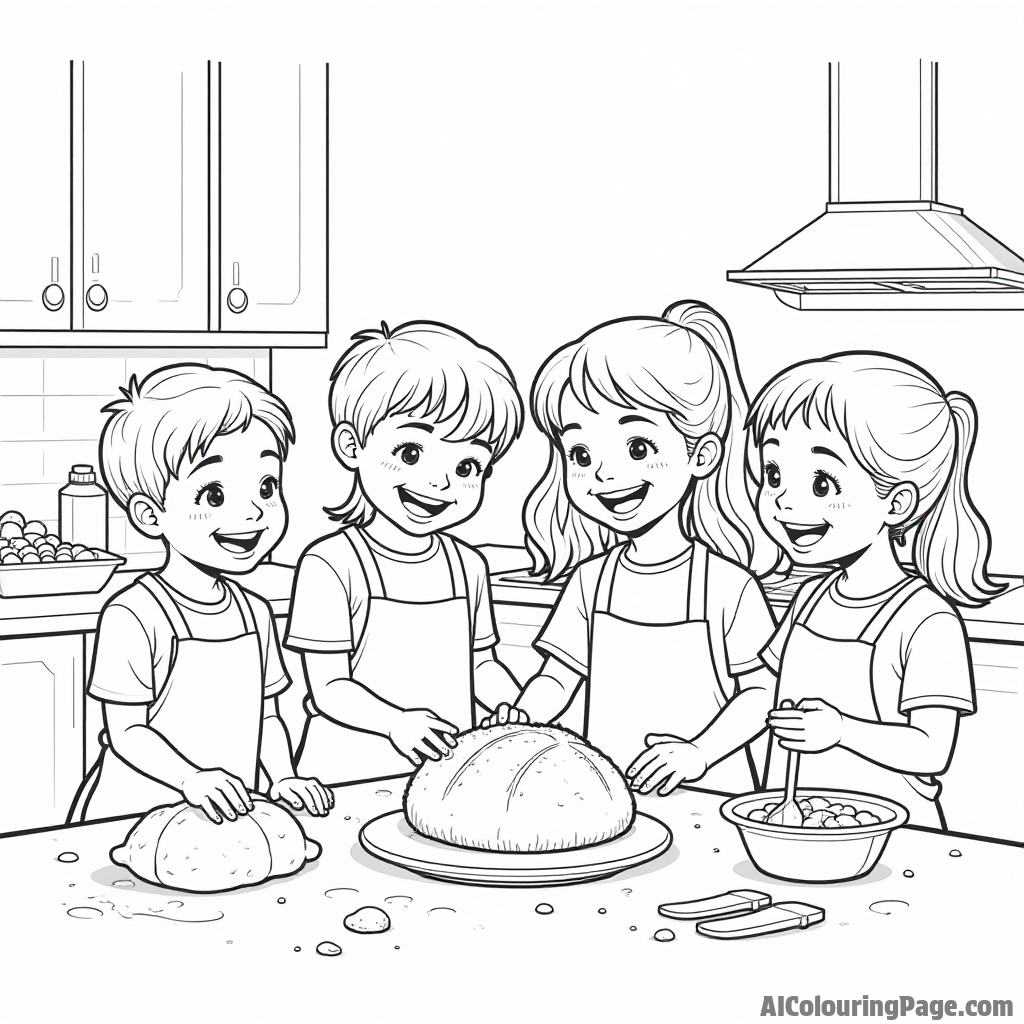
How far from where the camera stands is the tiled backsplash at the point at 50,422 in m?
4.28

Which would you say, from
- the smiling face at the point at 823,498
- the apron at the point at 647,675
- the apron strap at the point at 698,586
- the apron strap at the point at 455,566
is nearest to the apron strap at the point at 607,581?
the apron at the point at 647,675

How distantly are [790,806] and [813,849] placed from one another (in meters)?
0.09

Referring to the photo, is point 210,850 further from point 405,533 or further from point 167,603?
point 405,533

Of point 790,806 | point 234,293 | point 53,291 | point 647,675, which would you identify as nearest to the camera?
point 790,806

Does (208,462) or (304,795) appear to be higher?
(208,462)

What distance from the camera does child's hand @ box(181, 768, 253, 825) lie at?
2.14 metres

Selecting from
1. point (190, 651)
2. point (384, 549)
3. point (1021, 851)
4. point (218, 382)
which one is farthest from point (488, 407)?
point (1021, 851)

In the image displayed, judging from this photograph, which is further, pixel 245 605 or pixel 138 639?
pixel 245 605

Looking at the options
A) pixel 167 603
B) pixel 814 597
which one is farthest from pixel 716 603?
pixel 167 603

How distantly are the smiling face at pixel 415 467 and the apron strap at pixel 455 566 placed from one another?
10 cm

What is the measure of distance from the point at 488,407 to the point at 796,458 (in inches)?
19.9

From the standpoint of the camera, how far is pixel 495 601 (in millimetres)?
3893

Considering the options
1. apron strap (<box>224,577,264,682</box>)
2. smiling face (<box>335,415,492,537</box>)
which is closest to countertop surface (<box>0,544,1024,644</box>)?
smiling face (<box>335,415,492,537</box>)

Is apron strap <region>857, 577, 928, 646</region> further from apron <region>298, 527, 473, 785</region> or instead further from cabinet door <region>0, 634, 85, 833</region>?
cabinet door <region>0, 634, 85, 833</region>
